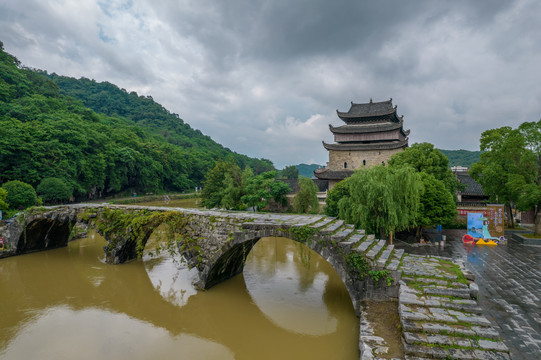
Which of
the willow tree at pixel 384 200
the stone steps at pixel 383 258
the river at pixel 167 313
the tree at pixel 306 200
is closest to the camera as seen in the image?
the river at pixel 167 313

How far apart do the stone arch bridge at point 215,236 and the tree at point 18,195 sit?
16.8 ft

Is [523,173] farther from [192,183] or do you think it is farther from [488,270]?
[192,183]

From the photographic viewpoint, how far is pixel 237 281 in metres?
11.5

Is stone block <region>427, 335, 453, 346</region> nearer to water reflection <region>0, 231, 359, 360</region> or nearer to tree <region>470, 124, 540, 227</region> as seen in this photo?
water reflection <region>0, 231, 359, 360</region>

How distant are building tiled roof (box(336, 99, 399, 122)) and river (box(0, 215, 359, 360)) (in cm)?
1970

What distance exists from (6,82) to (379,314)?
52986mm

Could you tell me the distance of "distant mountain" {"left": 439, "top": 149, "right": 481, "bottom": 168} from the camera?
230 feet

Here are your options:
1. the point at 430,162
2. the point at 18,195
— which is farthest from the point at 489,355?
the point at 18,195

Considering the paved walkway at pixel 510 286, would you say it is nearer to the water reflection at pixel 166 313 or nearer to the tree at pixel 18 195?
the water reflection at pixel 166 313

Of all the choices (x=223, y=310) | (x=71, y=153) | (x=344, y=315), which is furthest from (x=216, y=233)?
(x=71, y=153)

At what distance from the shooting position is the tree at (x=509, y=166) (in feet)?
49.3

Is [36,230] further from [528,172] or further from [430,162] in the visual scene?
[528,172]

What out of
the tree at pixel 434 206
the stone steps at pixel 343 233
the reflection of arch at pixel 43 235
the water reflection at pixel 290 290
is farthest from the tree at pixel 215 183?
the stone steps at pixel 343 233

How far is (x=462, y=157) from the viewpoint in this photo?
254ft
